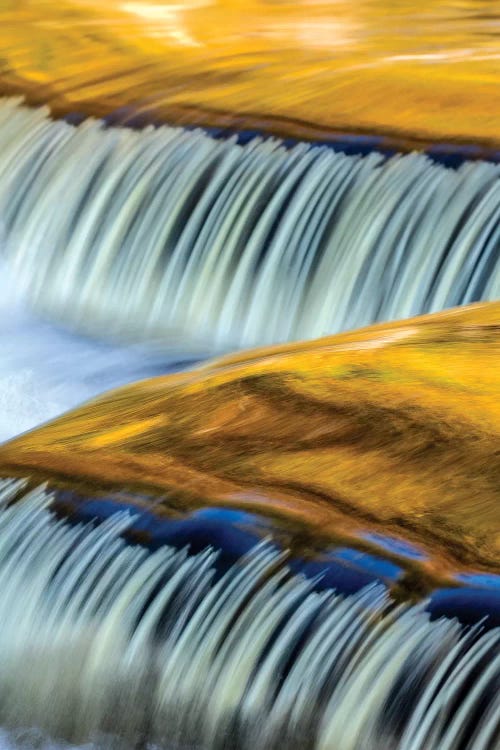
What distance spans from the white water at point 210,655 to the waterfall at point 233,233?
213 cm

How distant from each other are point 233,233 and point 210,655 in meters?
2.75

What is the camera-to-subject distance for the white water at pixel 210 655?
7.38 ft

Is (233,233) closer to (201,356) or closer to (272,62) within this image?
(201,356)

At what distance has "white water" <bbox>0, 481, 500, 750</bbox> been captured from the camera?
2.25 metres

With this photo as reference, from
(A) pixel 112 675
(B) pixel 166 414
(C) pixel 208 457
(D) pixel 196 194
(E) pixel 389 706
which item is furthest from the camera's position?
(D) pixel 196 194

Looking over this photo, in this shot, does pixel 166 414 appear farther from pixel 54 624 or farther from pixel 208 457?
pixel 54 624

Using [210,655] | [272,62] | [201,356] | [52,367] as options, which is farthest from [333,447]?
[272,62]

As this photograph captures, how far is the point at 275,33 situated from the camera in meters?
6.42

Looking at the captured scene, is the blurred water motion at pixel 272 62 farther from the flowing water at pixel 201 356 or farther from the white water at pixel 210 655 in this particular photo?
the white water at pixel 210 655

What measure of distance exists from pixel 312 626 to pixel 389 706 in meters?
0.20

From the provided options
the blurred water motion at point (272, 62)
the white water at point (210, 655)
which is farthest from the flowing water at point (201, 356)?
the blurred water motion at point (272, 62)

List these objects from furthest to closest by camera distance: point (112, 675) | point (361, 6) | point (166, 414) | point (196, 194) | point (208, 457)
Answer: point (361, 6) < point (196, 194) < point (166, 414) < point (208, 457) < point (112, 675)

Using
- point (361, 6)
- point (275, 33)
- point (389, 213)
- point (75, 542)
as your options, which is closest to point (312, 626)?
point (75, 542)

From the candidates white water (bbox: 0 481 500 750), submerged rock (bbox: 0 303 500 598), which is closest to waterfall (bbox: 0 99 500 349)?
submerged rock (bbox: 0 303 500 598)
